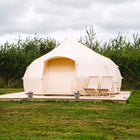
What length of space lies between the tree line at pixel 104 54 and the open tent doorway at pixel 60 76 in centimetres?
493

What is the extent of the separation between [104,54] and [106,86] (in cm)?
912

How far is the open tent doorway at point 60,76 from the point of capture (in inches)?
504

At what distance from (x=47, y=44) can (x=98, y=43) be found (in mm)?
8227

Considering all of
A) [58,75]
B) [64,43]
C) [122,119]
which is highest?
[64,43]

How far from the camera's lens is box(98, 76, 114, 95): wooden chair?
1185cm

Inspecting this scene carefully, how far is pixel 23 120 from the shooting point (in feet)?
22.9

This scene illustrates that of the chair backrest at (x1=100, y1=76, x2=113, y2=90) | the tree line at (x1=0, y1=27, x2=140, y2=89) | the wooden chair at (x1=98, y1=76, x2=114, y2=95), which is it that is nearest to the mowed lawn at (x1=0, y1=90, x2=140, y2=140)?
the wooden chair at (x1=98, y1=76, x2=114, y2=95)

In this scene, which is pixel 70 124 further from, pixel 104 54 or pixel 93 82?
pixel 104 54

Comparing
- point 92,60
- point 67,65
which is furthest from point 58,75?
point 92,60

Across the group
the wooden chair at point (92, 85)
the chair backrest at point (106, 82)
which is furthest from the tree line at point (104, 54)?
the chair backrest at point (106, 82)

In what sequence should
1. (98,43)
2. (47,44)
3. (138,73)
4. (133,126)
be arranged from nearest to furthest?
(133,126) < (138,73) < (98,43) < (47,44)

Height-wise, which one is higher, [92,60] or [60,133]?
[92,60]

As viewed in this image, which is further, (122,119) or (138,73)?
(138,73)

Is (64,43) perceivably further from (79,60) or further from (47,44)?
Result: (47,44)
